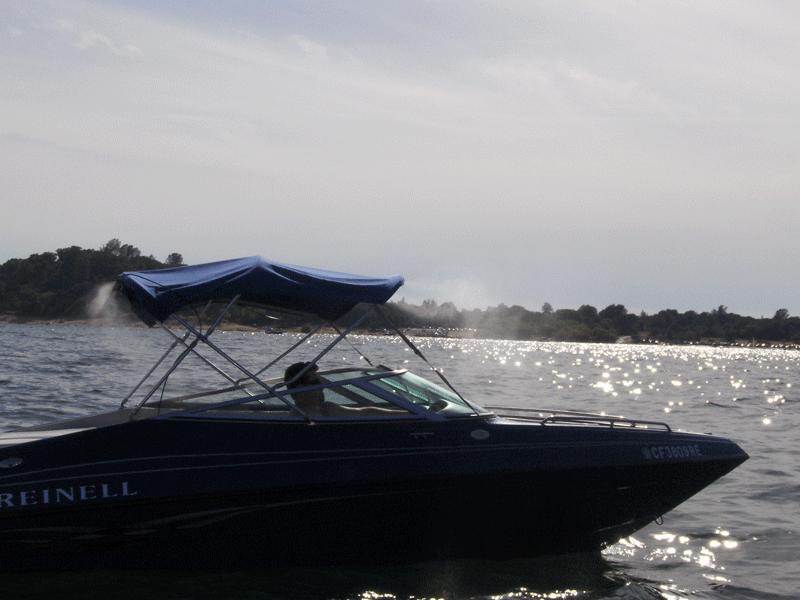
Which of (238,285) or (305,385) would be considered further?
(305,385)

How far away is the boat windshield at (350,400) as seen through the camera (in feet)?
17.1

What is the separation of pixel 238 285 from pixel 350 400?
4.02 feet

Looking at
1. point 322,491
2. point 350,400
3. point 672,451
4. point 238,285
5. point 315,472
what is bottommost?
point 322,491

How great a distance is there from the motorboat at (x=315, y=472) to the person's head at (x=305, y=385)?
14mm

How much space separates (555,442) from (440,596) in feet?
4.47

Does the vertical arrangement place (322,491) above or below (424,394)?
below

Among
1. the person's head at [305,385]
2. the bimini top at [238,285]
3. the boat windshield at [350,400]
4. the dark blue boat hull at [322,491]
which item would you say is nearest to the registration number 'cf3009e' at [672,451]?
the dark blue boat hull at [322,491]

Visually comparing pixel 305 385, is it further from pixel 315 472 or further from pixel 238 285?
pixel 238 285

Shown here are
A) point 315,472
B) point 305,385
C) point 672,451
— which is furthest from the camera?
point 672,451

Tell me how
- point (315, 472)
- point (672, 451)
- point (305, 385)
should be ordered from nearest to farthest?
point (315, 472), point (305, 385), point (672, 451)

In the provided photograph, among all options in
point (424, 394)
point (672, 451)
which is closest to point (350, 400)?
point (424, 394)

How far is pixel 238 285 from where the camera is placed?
16.7 ft

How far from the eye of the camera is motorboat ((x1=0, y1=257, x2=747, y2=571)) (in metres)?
4.83

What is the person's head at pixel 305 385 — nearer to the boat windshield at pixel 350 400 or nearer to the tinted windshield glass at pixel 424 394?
the boat windshield at pixel 350 400
